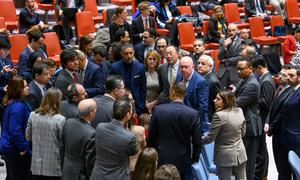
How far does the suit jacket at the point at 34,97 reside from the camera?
277 inches

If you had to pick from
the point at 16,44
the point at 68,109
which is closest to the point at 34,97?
the point at 68,109

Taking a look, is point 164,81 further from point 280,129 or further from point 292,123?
point 292,123

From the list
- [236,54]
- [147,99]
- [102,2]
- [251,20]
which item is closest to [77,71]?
[147,99]

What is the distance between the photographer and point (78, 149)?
243 inches

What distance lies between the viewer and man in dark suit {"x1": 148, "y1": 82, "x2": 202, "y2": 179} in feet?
20.8

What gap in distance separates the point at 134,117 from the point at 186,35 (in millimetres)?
5910

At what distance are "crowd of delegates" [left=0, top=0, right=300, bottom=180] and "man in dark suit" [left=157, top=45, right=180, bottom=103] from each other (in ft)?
0.04

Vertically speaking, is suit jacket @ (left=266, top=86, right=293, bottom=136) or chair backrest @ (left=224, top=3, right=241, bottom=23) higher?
chair backrest @ (left=224, top=3, right=241, bottom=23)

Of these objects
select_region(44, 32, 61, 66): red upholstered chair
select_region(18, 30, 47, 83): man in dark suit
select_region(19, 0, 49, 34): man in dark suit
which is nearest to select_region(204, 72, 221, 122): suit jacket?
select_region(18, 30, 47, 83): man in dark suit

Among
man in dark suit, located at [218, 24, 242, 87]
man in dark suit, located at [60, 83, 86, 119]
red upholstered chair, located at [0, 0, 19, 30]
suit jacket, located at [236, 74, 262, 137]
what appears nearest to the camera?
man in dark suit, located at [60, 83, 86, 119]

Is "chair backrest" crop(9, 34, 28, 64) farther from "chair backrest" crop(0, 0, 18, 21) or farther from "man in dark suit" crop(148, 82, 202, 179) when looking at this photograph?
"man in dark suit" crop(148, 82, 202, 179)

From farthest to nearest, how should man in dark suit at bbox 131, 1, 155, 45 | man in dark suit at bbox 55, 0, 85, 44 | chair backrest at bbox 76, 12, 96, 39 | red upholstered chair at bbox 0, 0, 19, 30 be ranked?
man in dark suit at bbox 55, 0, 85, 44, red upholstered chair at bbox 0, 0, 19, 30, chair backrest at bbox 76, 12, 96, 39, man in dark suit at bbox 131, 1, 155, 45

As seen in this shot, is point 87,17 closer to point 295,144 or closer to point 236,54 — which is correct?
point 236,54

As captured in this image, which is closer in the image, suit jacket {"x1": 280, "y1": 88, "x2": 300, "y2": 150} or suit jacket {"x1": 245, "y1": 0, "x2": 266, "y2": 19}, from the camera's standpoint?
suit jacket {"x1": 280, "y1": 88, "x2": 300, "y2": 150}
